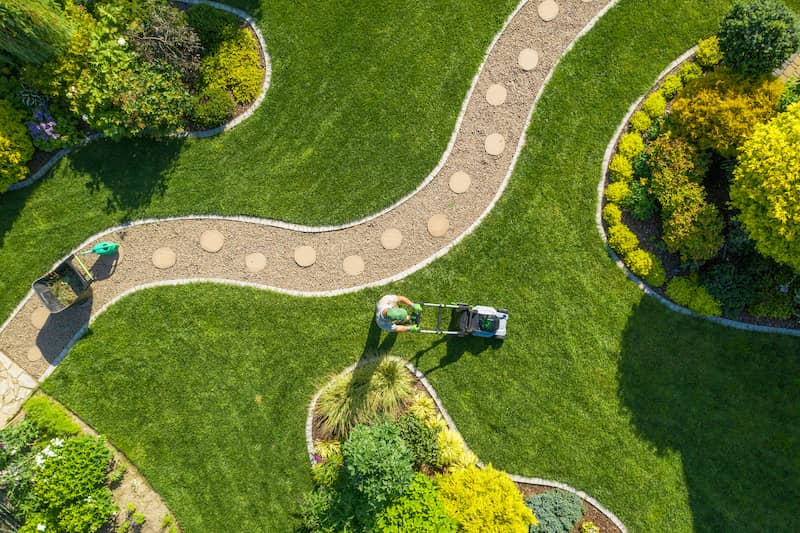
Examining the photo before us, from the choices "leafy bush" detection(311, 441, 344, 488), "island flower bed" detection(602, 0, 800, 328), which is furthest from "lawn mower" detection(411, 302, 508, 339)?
"leafy bush" detection(311, 441, 344, 488)

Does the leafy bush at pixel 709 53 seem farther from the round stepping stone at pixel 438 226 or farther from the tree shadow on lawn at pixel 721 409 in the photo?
the round stepping stone at pixel 438 226

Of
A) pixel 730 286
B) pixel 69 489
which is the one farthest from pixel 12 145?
pixel 730 286

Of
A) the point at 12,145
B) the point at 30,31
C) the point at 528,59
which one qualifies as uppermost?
the point at 30,31

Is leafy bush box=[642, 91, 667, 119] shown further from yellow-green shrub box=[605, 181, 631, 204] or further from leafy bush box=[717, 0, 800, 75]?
yellow-green shrub box=[605, 181, 631, 204]

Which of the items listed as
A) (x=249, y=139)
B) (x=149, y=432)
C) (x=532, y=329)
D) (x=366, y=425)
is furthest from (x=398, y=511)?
(x=249, y=139)

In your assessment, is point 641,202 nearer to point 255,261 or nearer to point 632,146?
point 632,146

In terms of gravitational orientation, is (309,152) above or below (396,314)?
above

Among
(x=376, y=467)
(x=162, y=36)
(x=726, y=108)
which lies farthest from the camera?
(x=162, y=36)

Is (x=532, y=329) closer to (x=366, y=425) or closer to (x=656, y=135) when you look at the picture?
(x=366, y=425)
